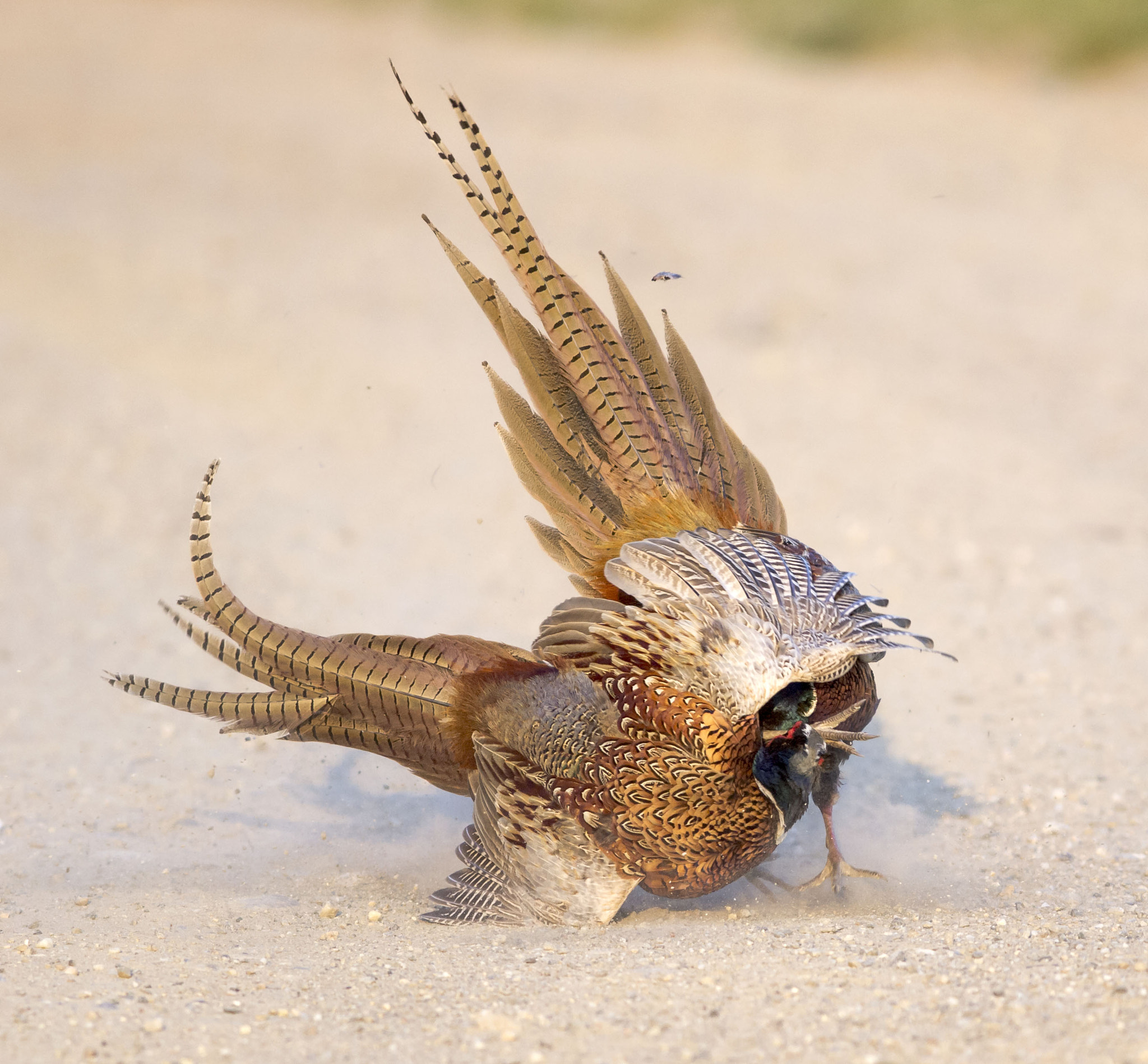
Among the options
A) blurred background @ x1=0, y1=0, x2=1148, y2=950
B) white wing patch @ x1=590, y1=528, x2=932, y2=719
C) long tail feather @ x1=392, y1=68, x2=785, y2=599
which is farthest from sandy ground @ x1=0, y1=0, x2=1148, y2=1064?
long tail feather @ x1=392, y1=68, x2=785, y2=599

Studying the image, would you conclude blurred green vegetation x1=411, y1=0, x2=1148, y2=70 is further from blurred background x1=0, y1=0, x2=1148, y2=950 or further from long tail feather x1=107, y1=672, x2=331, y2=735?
long tail feather x1=107, y1=672, x2=331, y2=735

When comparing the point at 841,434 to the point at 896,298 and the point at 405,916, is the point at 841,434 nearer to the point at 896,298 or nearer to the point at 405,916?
the point at 896,298

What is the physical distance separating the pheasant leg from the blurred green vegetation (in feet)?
50.5

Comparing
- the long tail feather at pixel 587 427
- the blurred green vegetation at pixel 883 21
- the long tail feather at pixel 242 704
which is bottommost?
the long tail feather at pixel 242 704

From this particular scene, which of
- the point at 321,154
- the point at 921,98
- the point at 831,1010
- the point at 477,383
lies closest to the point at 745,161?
the point at 921,98

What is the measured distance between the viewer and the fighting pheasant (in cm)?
376

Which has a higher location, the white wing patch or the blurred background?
the blurred background

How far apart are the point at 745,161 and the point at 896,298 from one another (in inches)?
166

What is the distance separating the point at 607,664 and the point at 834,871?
1085 millimetres

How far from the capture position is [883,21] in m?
19.9

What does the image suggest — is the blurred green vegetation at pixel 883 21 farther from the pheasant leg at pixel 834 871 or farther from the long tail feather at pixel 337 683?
the long tail feather at pixel 337 683

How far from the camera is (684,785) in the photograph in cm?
375

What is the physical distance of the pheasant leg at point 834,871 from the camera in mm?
4309

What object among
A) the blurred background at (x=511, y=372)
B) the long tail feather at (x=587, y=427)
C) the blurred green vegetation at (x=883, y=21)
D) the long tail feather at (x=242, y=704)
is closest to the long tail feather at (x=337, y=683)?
the long tail feather at (x=242, y=704)
